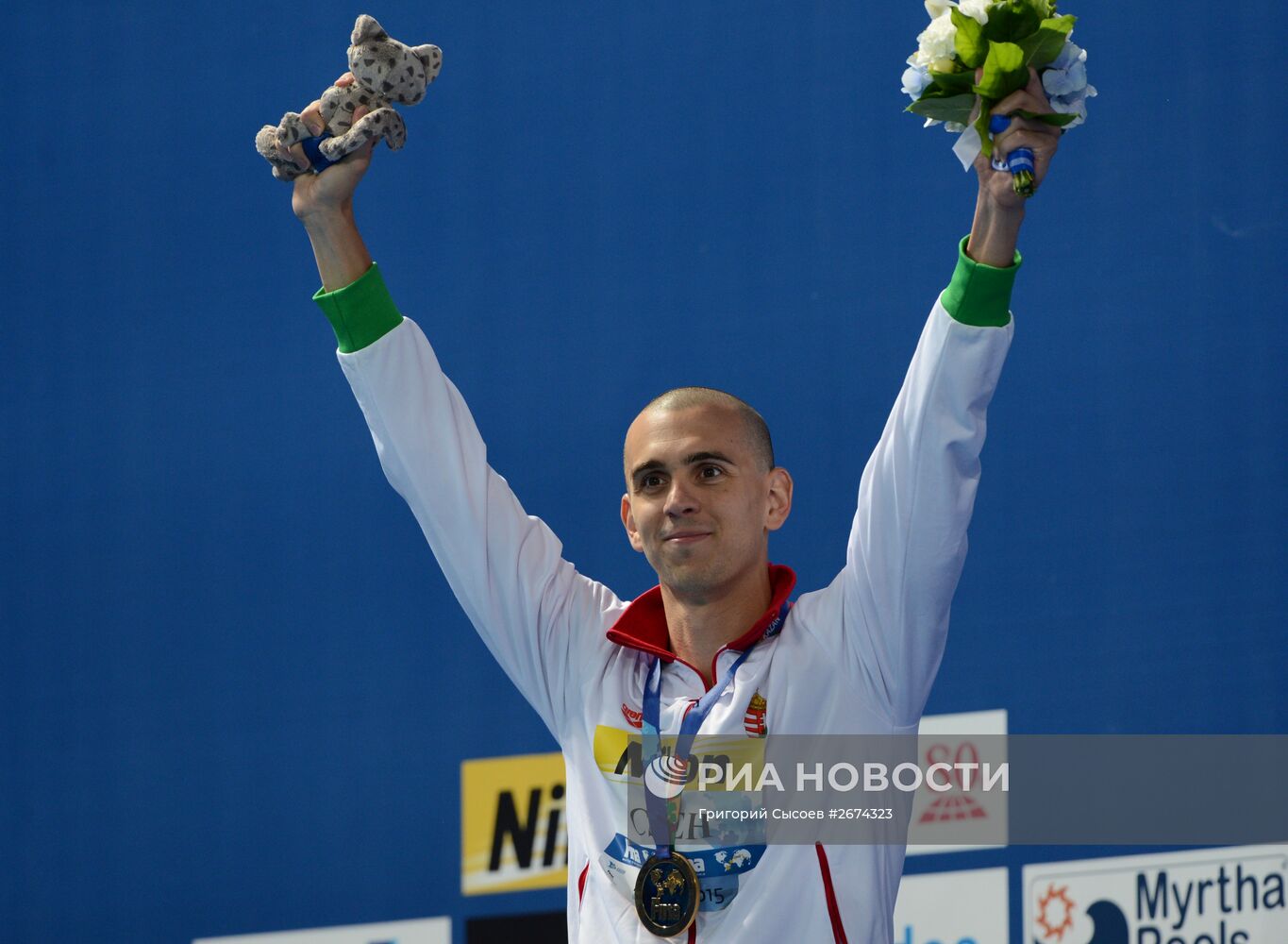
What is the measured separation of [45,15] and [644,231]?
117 cm

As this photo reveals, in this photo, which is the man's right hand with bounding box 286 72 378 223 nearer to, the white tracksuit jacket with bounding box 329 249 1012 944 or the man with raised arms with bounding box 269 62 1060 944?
the man with raised arms with bounding box 269 62 1060 944

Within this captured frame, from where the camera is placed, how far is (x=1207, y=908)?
2777 mm

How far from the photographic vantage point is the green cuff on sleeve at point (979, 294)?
175 cm

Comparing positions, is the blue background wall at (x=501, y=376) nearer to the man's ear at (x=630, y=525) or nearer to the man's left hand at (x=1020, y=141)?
the man's ear at (x=630, y=525)

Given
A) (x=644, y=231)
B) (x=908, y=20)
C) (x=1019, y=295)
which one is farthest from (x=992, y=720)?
(x=908, y=20)

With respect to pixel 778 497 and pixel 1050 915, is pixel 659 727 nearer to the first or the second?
pixel 778 497

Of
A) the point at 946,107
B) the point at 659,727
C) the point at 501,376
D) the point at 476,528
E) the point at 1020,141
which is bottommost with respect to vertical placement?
the point at 659,727

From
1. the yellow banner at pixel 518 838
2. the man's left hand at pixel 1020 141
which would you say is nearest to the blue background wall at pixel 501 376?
the yellow banner at pixel 518 838

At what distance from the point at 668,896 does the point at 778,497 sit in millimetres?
532

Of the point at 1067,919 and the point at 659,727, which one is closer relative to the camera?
the point at 659,727

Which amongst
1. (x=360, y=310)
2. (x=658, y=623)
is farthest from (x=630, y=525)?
(x=360, y=310)

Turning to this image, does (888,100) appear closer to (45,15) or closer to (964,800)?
(964,800)

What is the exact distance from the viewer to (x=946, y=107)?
6.12 feet

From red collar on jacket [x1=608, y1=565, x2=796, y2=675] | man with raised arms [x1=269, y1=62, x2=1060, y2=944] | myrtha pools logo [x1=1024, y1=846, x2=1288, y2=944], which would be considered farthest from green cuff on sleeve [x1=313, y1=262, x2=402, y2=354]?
myrtha pools logo [x1=1024, y1=846, x2=1288, y2=944]
